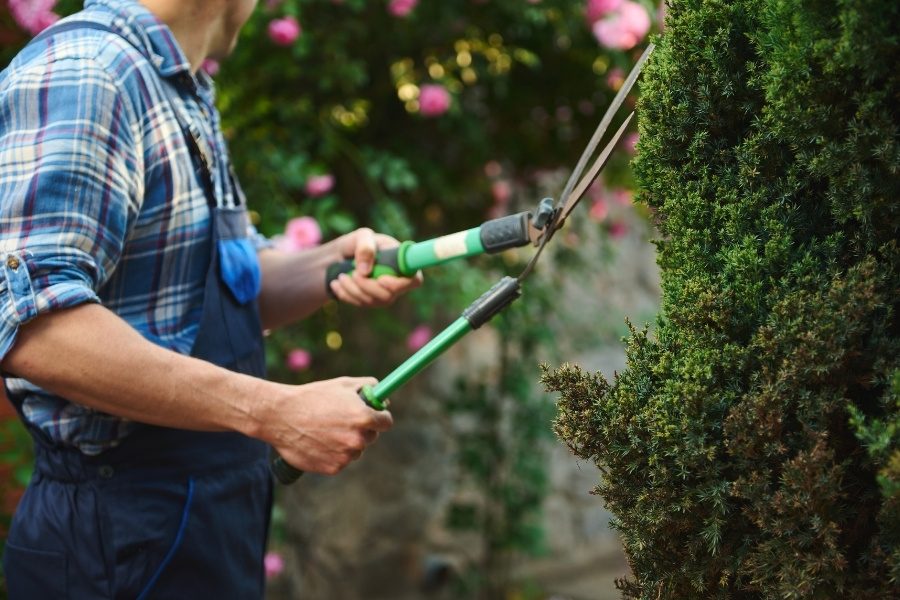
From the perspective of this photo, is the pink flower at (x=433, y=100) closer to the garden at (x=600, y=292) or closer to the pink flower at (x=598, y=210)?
the garden at (x=600, y=292)

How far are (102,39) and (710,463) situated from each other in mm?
1062

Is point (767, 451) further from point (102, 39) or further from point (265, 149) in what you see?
point (265, 149)

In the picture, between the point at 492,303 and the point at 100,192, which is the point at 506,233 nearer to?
the point at 492,303

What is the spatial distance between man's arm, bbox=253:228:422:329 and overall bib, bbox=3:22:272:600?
0.74 ft

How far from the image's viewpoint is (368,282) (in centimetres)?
187

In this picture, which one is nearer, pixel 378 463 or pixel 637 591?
pixel 637 591

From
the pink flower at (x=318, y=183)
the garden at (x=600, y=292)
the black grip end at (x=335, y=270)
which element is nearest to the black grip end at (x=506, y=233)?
the garden at (x=600, y=292)

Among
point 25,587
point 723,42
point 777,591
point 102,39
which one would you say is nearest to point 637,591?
point 777,591

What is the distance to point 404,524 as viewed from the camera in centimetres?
411

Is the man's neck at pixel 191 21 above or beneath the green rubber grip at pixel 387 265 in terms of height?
above

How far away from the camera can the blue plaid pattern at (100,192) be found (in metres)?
1.42

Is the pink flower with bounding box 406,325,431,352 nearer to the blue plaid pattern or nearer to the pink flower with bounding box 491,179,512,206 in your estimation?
the pink flower with bounding box 491,179,512,206

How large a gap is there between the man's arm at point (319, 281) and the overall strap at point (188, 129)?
313mm

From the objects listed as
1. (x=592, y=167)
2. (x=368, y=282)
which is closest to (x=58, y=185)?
(x=368, y=282)
